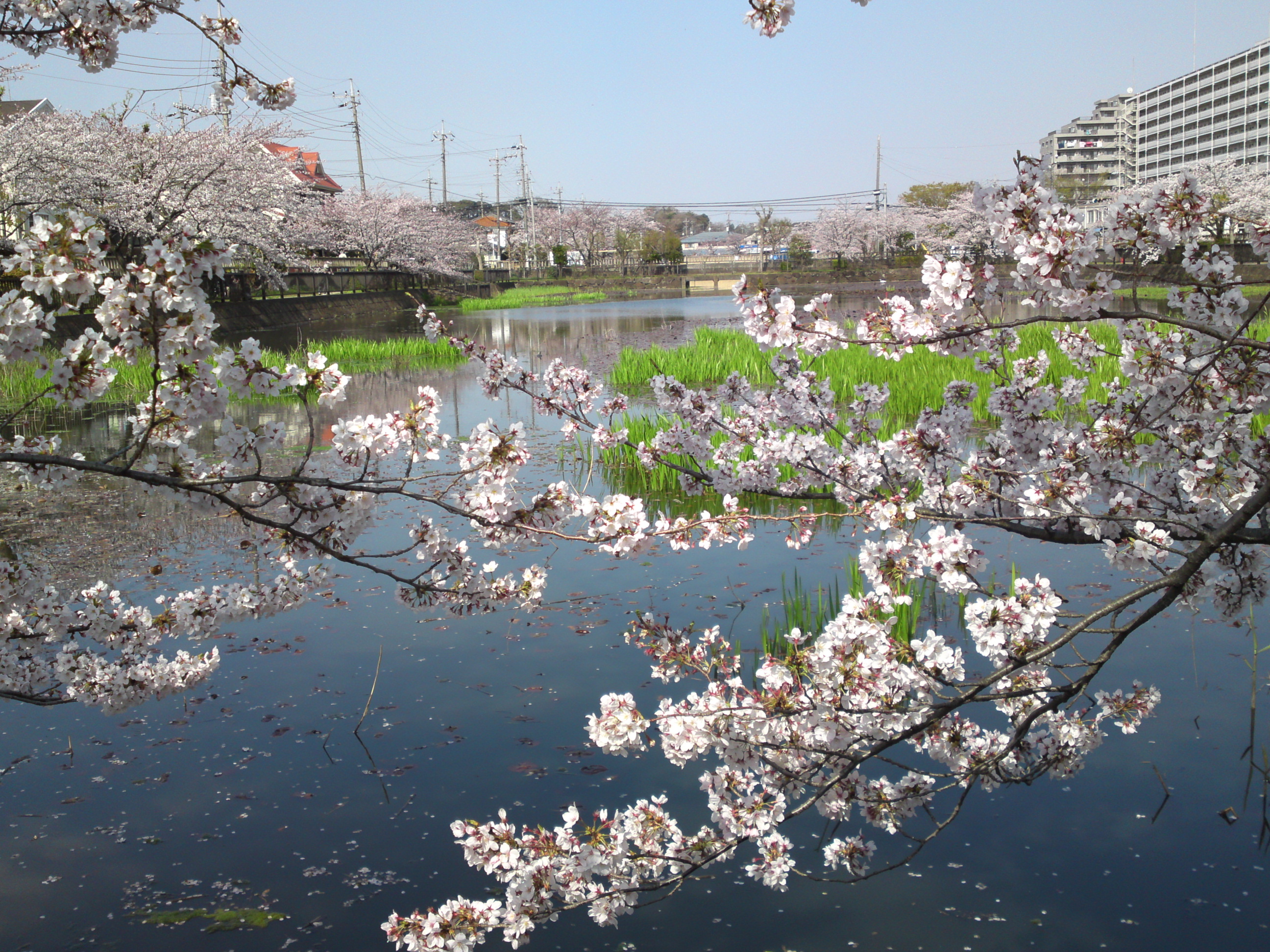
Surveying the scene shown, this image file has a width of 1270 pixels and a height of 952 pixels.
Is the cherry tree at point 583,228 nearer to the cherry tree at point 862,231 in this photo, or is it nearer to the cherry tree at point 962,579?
the cherry tree at point 862,231

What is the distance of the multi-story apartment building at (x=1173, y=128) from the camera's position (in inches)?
3172

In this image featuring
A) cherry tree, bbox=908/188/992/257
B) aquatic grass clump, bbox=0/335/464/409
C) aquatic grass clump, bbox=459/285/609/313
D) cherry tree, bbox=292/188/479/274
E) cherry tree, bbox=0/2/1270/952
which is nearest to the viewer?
cherry tree, bbox=0/2/1270/952

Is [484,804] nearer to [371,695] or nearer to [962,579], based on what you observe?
[371,695]

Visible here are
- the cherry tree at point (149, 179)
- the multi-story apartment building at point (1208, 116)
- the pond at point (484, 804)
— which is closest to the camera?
the pond at point (484, 804)

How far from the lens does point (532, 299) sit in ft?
160

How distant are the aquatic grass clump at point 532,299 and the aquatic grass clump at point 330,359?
59.7 feet

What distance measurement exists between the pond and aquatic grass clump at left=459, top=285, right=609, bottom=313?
36.4 meters

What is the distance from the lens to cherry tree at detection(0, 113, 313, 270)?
62.3ft

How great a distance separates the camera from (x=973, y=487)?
2.88 metres

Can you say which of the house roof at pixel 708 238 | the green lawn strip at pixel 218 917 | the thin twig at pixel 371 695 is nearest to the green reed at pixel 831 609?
the thin twig at pixel 371 695

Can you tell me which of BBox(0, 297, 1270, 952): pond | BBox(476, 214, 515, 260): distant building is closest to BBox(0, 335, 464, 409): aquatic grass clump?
BBox(0, 297, 1270, 952): pond

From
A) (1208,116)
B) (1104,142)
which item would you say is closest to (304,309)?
(1208,116)

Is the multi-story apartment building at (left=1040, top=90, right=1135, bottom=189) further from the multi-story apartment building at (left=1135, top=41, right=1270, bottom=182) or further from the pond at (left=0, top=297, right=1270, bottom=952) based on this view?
the pond at (left=0, top=297, right=1270, bottom=952)

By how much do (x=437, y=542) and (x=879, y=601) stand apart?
52.2 inches
